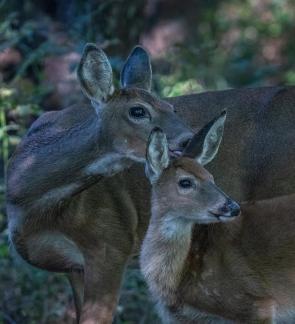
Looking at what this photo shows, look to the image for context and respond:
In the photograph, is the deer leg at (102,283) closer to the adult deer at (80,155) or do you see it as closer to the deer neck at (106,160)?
the adult deer at (80,155)

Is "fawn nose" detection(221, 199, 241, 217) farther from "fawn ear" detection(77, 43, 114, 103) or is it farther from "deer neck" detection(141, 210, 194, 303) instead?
"fawn ear" detection(77, 43, 114, 103)

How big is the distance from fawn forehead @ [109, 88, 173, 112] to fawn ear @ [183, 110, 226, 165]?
0.47m

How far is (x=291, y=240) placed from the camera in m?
9.02

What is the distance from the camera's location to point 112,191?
33.4 feet

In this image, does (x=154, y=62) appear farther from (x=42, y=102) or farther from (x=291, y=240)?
(x=291, y=240)

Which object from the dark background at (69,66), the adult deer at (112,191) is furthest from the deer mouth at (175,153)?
the dark background at (69,66)

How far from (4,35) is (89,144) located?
396 centimetres

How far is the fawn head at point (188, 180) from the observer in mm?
8820

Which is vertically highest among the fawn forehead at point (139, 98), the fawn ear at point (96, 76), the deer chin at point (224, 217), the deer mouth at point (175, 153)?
the fawn ear at point (96, 76)

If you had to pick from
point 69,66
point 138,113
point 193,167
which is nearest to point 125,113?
point 138,113

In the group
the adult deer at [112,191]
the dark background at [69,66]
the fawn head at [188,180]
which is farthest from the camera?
the dark background at [69,66]

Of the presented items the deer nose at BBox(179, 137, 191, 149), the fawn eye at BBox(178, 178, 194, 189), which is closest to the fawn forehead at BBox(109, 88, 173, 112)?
the deer nose at BBox(179, 137, 191, 149)

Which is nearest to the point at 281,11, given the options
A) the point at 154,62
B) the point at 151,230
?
the point at 154,62

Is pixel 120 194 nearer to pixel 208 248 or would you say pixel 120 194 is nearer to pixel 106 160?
pixel 106 160
